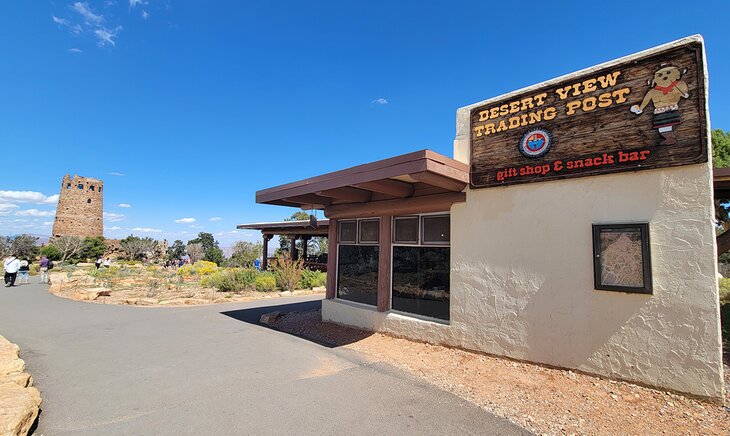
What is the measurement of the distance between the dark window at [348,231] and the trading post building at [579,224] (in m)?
1.94

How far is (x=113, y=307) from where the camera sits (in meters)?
11.1

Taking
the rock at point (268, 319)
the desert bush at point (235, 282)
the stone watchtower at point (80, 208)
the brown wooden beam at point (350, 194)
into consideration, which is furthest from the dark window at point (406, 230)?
the stone watchtower at point (80, 208)

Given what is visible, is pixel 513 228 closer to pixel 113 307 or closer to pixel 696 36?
pixel 696 36

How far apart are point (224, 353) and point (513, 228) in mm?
5510

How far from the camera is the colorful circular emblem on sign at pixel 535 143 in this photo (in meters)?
5.30

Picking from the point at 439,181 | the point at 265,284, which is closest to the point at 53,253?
the point at 265,284

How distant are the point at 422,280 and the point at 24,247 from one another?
47.1 metres

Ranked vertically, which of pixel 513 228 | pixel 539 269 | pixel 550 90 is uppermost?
pixel 550 90

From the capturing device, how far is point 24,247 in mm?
36062

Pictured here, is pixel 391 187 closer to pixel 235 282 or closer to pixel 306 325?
pixel 306 325

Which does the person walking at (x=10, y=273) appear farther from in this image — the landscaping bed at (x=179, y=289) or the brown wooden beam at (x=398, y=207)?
the brown wooden beam at (x=398, y=207)

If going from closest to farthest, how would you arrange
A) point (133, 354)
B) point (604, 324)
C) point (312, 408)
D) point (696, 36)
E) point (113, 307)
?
point (312, 408) < point (696, 36) < point (604, 324) < point (133, 354) < point (113, 307)

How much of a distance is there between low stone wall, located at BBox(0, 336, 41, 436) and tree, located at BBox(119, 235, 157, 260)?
3852 centimetres

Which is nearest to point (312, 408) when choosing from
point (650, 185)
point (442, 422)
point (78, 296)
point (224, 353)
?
point (442, 422)
